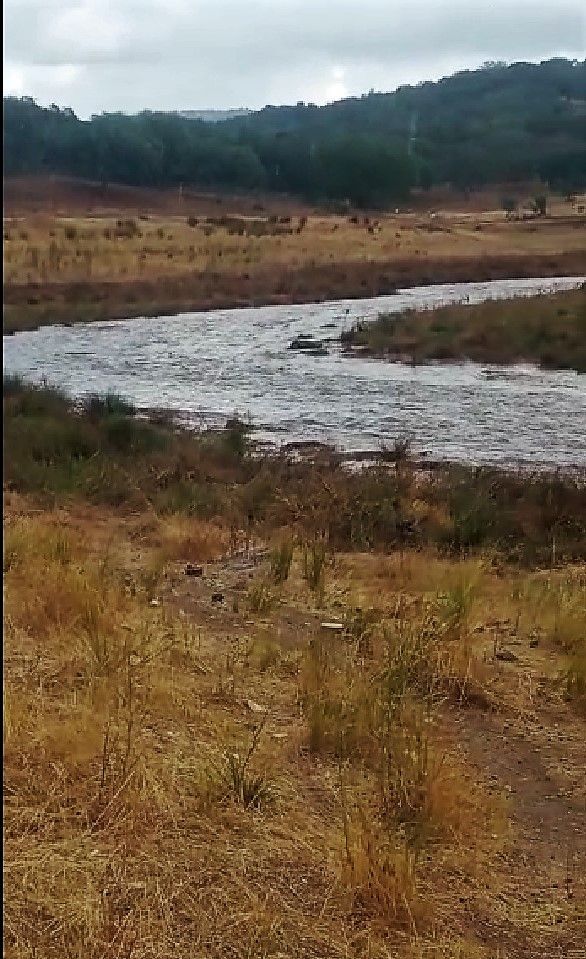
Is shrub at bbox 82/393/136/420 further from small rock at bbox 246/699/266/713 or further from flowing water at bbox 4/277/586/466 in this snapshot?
small rock at bbox 246/699/266/713

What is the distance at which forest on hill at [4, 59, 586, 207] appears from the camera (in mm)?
7520

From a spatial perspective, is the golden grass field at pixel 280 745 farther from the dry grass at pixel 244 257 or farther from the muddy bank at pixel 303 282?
the muddy bank at pixel 303 282

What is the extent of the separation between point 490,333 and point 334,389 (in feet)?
8.88

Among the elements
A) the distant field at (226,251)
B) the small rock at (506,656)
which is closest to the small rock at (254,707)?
the small rock at (506,656)

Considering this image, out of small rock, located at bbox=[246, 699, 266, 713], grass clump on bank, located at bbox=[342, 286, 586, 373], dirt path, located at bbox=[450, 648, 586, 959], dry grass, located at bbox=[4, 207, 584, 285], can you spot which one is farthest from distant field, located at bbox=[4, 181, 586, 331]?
dirt path, located at bbox=[450, 648, 586, 959]

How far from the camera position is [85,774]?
283 cm

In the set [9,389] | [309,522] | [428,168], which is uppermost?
[428,168]

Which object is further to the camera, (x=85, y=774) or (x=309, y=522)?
(x=309, y=522)

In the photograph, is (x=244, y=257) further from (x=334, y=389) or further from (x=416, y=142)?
(x=416, y=142)

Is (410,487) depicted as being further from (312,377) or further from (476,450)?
(312,377)

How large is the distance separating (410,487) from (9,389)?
677 cm

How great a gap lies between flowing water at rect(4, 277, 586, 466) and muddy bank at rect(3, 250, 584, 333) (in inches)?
11.6

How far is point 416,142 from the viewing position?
29.3ft

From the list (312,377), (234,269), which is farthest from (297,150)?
(234,269)
